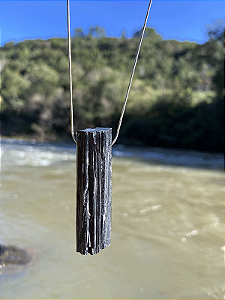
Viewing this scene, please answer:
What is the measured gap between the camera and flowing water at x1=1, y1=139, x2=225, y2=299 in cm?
358

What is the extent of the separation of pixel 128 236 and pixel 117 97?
13633 millimetres

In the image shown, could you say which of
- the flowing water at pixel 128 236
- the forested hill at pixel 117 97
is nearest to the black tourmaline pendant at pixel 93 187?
the flowing water at pixel 128 236

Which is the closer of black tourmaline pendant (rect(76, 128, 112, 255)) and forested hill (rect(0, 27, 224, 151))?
black tourmaline pendant (rect(76, 128, 112, 255))

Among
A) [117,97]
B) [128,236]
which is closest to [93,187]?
[128,236]

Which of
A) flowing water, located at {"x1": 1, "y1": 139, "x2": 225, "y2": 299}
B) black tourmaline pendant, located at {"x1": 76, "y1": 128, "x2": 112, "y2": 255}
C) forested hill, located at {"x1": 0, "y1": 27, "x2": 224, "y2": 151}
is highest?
forested hill, located at {"x1": 0, "y1": 27, "x2": 224, "y2": 151}

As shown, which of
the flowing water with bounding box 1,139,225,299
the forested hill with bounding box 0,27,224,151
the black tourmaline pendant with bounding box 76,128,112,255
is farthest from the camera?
the forested hill with bounding box 0,27,224,151

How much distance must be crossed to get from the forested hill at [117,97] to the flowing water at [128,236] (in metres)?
5.40

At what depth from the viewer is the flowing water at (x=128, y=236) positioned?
358 centimetres

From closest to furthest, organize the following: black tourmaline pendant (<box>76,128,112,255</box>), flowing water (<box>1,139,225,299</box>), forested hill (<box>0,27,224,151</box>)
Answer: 1. black tourmaline pendant (<box>76,128,112,255</box>)
2. flowing water (<box>1,139,225,299</box>)
3. forested hill (<box>0,27,224,151</box>)

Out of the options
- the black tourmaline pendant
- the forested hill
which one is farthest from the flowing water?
the forested hill

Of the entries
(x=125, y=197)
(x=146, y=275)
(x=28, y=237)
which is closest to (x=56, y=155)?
(x=125, y=197)

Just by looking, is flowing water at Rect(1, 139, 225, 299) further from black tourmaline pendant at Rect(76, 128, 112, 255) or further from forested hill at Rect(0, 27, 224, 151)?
forested hill at Rect(0, 27, 224, 151)

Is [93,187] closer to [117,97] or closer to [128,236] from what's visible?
[128,236]

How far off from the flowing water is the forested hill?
5403 millimetres
